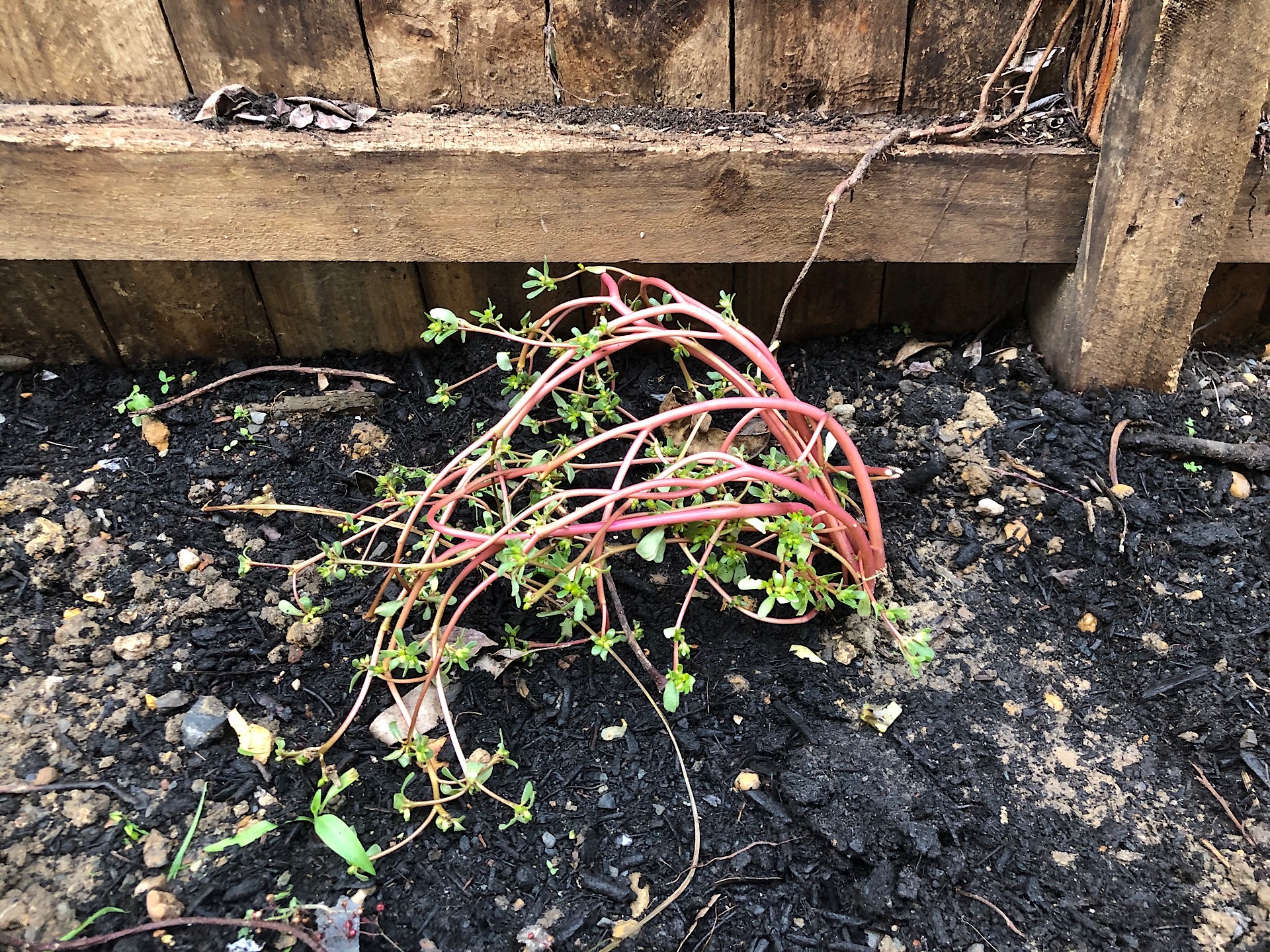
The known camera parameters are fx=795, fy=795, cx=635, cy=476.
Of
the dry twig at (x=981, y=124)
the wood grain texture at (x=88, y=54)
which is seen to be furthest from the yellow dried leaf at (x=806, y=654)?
the wood grain texture at (x=88, y=54)

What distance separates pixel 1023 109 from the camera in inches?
62.7

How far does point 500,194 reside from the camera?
155cm

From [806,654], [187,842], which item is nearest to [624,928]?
[806,654]

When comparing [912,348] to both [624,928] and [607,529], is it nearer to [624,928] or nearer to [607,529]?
[607,529]

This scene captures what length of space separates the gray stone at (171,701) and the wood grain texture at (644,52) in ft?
A: 4.39

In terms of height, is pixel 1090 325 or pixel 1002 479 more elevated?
pixel 1090 325

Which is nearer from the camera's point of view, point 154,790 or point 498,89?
point 154,790

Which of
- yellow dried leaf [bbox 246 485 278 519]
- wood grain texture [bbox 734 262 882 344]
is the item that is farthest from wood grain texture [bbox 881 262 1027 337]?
yellow dried leaf [bbox 246 485 278 519]

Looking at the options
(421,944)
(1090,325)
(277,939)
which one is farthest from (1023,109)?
(277,939)

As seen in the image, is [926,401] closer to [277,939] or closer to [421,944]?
[421,944]

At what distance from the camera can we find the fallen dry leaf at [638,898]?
3.69ft

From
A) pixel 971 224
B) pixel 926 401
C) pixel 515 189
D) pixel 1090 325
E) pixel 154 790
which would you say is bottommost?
pixel 154 790

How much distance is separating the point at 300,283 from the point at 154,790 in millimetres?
1139

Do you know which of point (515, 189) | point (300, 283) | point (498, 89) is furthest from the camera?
point (300, 283)
